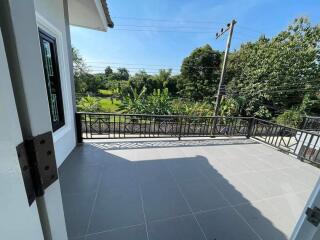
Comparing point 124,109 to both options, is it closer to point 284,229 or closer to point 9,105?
point 284,229

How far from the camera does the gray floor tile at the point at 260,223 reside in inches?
68.7

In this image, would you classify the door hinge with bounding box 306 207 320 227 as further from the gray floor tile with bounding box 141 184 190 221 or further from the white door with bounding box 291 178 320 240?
the gray floor tile with bounding box 141 184 190 221

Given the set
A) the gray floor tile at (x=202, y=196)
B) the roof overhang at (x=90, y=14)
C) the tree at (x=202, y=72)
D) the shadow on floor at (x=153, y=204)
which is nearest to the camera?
the shadow on floor at (x=153, y=204)

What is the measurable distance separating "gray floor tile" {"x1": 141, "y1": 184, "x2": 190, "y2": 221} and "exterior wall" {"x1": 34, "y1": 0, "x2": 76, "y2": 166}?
1.81 m

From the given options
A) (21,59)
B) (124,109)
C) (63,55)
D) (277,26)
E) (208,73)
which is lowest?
(124,109)

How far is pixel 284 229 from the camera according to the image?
182 cm

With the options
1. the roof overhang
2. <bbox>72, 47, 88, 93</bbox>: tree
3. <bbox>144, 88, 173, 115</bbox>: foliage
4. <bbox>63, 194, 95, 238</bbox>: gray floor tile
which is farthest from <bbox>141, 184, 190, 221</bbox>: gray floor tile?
<bbox>72, 47, 88, 93</bbox>: tree

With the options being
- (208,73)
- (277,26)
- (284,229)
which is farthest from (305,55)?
(284,229)

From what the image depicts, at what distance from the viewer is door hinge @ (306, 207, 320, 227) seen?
27.0 inches

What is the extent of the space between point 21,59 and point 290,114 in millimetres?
13118

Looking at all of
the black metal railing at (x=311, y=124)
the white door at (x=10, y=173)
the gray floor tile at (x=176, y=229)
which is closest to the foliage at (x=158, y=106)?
the gray floor tile at (x=176, y=229)

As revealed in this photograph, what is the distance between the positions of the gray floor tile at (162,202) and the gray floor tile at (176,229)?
0.09 m

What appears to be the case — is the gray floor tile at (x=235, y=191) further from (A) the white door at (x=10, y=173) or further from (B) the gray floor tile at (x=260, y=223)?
(A) the white door at (x=10, y=173)

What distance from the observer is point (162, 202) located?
2107 millimetres
